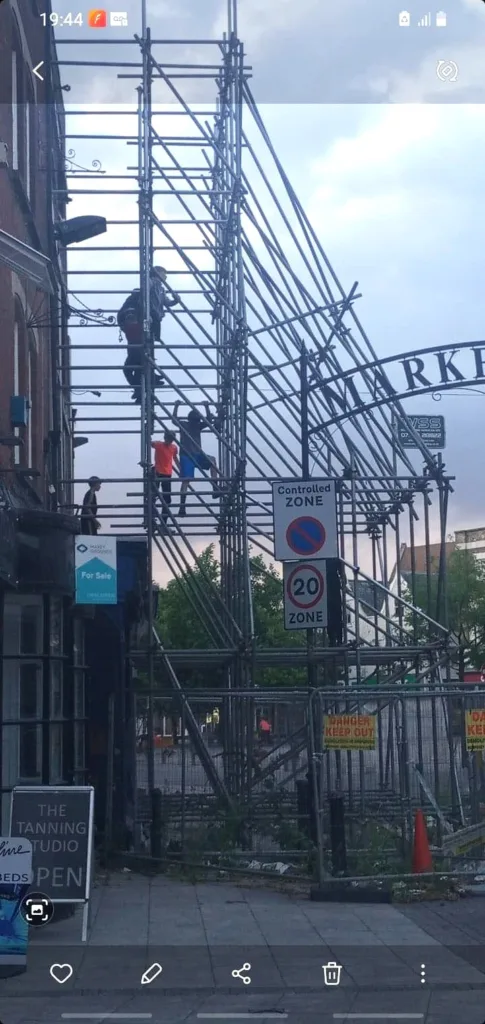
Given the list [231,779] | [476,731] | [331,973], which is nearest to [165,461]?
[231,779]

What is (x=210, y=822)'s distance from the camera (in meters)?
14.1

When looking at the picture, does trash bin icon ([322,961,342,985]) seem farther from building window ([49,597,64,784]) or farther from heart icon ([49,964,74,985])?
building window ([49,597,64,784])

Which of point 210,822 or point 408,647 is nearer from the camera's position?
point 210,822

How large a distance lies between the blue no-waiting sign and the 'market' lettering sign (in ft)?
12.7

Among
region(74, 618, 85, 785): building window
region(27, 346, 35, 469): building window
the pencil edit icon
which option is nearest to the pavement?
region(74, 618, 85, 785): building window

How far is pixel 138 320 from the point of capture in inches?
683

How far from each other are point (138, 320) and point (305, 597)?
5.98 metres

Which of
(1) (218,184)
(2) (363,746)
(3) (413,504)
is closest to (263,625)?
(3) (413,504)

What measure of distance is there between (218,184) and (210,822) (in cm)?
1056

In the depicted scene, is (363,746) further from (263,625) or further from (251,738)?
(263,625)

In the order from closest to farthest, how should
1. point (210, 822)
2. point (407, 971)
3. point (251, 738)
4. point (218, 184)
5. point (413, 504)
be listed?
point (407, 971)
point (210, 822)
point (251, 738)
point (413, 504)
point (218, 184)

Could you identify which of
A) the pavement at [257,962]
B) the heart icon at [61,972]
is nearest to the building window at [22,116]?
the pavement at [257,962]

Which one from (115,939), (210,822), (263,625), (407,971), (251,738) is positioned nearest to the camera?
(407,971)

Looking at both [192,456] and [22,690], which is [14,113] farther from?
[22,690]
